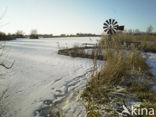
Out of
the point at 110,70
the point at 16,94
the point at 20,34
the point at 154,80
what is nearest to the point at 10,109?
the point at 16,94

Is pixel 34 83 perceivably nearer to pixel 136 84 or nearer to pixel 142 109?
pixel 142 109

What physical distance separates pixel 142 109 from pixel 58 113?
1131 millimetres

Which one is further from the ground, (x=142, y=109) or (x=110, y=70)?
(x=110, y=70)

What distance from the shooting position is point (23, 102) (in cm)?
145

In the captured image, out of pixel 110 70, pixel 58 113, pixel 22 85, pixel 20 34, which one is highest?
pixel 20 34

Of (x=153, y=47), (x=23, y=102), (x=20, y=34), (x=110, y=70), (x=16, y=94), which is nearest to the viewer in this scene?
(x=23, y=102)

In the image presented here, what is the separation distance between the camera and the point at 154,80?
7.11 feet

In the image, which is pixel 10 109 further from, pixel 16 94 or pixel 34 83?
pixel 34 83

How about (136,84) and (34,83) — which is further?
(34,83)

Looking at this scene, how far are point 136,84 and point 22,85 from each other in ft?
7.84

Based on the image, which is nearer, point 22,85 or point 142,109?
point 142,109

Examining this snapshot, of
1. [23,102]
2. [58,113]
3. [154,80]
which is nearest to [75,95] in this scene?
[58,113]

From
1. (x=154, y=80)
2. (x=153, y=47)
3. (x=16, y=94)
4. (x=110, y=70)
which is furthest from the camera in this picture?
(x=153, y=47)

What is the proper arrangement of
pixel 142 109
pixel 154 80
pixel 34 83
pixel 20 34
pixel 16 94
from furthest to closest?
pixel 20 34 < pixel 154 80 < pixel 34 83 < pixel 16 94 < pixel 142 109
